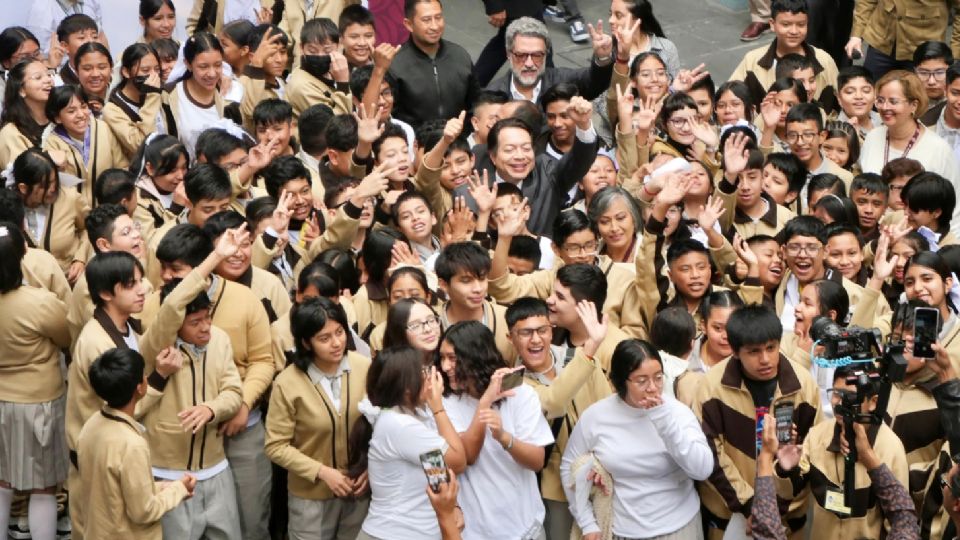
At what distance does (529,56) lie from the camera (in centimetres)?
927

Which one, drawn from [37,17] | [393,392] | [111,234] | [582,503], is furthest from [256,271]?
[37,17]

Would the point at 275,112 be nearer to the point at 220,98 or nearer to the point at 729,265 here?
the point at 220,98

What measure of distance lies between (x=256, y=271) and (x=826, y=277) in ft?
8.77

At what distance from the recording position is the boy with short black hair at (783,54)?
9.85m

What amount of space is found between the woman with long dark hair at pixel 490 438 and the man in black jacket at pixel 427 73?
349cm

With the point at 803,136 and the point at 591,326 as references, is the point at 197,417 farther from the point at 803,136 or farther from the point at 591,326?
the point at 803,136

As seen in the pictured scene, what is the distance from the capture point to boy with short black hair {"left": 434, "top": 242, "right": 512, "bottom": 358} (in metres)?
6.84

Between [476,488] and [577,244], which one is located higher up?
[577,244]

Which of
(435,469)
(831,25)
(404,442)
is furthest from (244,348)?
(831,25)

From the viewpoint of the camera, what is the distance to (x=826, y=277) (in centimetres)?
751

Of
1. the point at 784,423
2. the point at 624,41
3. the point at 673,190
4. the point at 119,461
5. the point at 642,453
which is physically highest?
the point at 624,41

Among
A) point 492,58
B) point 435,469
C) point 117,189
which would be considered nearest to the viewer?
point 435,469

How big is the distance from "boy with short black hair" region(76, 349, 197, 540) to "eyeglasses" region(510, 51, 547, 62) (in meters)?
3.87

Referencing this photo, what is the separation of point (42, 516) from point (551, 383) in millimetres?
2431
